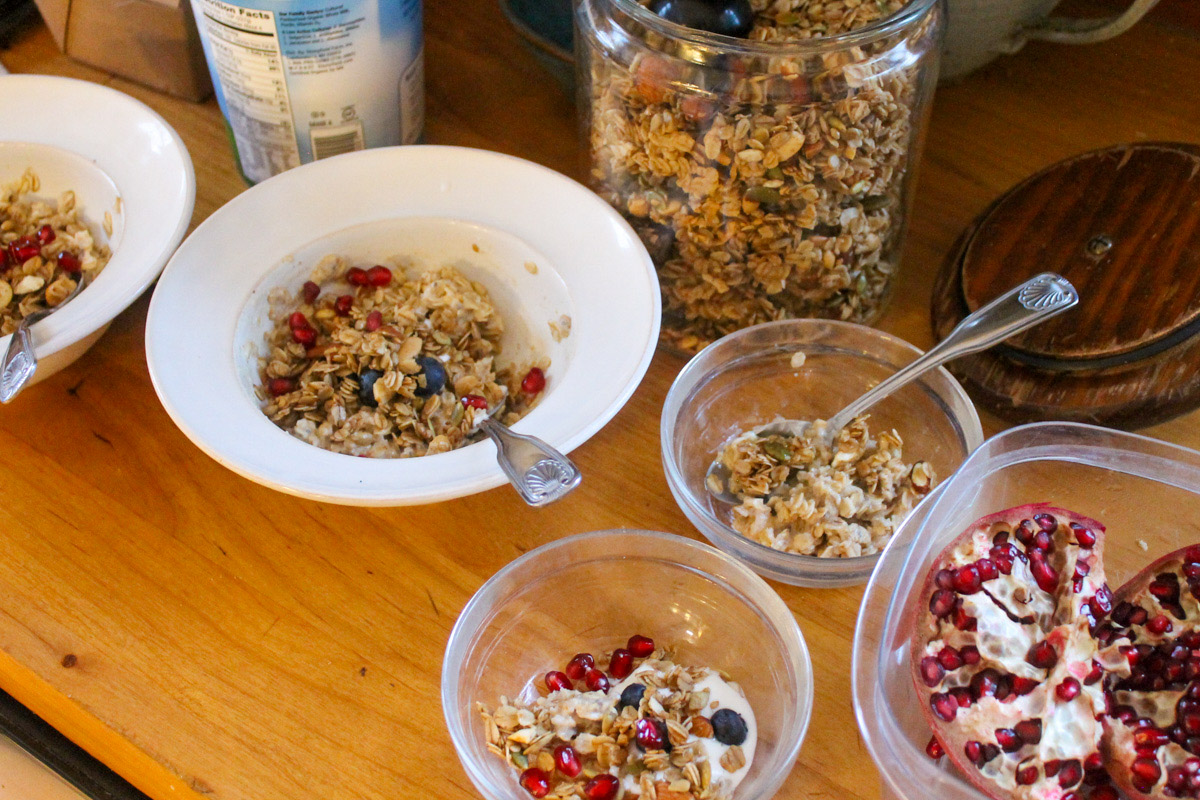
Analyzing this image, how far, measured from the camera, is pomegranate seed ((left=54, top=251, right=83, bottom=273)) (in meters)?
0.93

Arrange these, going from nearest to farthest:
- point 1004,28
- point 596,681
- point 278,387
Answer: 1. point 596,681
2. point 278,387
3. point 1004,28

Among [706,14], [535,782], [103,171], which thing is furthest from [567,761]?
[103,171]

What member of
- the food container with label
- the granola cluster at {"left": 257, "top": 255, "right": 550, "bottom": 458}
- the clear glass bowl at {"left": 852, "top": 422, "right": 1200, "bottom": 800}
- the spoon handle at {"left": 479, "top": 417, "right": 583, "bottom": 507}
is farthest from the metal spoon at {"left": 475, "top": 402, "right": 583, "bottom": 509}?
the food container with label

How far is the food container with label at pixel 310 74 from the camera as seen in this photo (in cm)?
90

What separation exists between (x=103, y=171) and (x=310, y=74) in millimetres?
211

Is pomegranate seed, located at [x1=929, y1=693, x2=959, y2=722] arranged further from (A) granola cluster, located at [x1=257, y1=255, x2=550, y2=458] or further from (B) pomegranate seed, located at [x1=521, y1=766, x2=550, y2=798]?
(A) granola cluster, located at [x1=257, y1=255, x2=550, y2=458]

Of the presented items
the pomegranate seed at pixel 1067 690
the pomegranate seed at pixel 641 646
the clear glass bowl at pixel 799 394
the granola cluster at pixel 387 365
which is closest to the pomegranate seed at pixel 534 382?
the granola cluster at pixel 387 365

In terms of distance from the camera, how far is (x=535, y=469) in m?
0.72

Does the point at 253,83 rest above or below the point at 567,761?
above

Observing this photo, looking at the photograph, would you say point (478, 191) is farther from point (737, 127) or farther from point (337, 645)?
point (337, 645)

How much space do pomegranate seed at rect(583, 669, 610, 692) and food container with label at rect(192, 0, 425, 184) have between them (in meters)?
0.58

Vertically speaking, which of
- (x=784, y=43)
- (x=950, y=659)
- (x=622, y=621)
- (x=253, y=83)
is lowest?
(x=622, y=621)

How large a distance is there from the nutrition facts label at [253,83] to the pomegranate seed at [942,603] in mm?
706

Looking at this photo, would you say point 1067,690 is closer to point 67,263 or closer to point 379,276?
point 379,276
